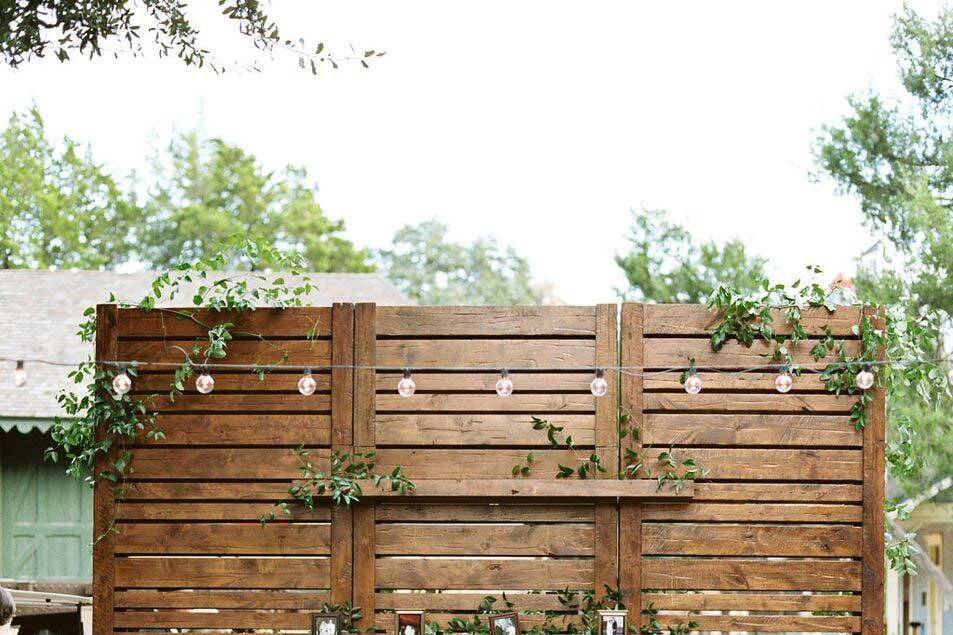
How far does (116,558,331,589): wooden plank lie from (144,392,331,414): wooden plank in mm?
744

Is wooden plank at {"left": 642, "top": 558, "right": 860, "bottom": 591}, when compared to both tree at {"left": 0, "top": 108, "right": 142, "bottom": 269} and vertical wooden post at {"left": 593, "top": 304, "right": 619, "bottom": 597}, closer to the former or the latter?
vertical wooden post at {"left": 593, "top": 304, "right": 619, "bottom": 597}

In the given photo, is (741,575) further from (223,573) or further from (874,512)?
(223,573)

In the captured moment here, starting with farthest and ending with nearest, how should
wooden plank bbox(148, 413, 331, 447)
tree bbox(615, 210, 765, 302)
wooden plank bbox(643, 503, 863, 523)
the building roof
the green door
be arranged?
1. tree bbox(615, 210, 765, 302)
2. the green door
3. the building roof
4. wooden plank bbox(148, 413, 331, 447)
5. wooden plank bbox(643, 503, 863, 523)

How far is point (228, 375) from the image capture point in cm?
586

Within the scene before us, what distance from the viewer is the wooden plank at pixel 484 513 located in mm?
5691

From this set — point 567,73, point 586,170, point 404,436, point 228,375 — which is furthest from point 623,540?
point 567,73

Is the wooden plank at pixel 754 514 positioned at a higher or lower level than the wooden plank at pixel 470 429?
lower

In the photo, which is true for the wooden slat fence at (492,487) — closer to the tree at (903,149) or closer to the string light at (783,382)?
the string light at (783,382)

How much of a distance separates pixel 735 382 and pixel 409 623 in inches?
78.7

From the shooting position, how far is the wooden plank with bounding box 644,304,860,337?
5.76 meters

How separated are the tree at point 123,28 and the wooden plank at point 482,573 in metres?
2.51

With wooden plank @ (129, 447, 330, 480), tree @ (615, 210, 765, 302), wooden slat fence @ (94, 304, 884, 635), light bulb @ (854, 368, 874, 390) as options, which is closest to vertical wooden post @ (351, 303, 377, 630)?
wooden slat fence @ (94, 304, 884, 635)

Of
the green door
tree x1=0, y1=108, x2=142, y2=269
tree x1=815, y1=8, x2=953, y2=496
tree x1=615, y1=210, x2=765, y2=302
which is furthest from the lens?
tree x1=0, y1=108, x2=142, y2=269

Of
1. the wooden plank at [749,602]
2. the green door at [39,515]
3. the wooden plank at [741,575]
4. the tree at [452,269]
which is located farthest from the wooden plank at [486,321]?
the tree at [452,269]
